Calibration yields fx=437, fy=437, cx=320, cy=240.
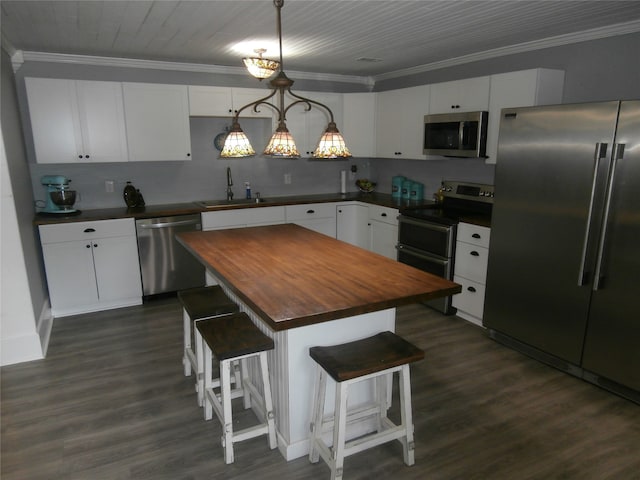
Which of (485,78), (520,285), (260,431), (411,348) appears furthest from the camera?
(485,78)

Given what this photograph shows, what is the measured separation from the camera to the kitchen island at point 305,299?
1822 mm

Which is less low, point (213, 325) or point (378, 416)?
point (213, 325)

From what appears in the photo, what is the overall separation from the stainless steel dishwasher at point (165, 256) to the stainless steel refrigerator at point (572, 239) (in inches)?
111

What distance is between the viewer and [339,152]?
7.73ft

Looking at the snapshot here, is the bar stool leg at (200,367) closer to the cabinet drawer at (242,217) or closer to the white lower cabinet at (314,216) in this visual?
the cabinet drawer at (242,217)

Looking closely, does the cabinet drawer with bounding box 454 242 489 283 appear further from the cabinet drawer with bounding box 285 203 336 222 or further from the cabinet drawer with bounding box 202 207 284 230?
the cabinet drawer with bounding box 202 207 284 230

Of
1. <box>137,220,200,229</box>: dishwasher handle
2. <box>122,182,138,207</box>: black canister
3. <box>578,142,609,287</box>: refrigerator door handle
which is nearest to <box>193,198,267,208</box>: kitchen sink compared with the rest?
<box>137,220,200,229</box>: dishwasher handle

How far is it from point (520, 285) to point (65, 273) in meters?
3.82

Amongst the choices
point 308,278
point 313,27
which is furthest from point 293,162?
point 308,278

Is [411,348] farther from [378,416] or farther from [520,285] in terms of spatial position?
[520,285]

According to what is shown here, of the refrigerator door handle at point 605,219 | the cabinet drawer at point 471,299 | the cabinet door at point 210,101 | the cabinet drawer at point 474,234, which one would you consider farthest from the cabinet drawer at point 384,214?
the refrigerator door handle at point 605,219

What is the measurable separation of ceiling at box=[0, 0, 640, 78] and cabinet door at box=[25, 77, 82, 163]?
0.32 metres

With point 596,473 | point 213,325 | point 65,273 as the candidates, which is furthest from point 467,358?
point 65,273

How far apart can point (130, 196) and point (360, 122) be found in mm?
2703
